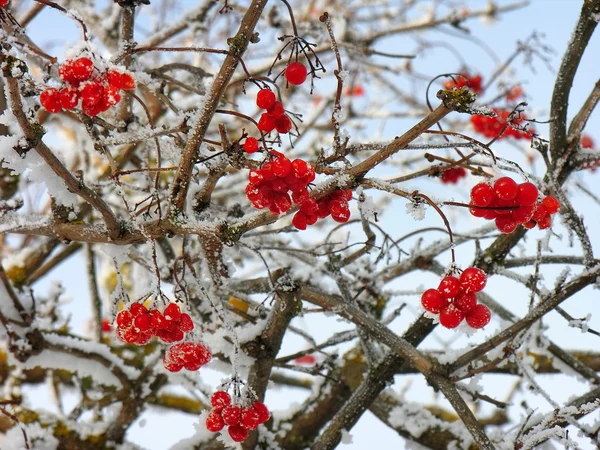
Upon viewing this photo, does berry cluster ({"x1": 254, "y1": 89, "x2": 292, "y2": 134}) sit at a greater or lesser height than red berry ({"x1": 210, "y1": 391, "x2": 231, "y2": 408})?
greater

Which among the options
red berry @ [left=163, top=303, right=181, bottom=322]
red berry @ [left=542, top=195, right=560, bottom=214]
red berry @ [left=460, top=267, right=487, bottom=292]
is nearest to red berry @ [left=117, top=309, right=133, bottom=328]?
red berry @ [left=163, top=303, right=181, bottom=322]

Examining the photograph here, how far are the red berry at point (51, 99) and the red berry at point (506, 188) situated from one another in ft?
4.09

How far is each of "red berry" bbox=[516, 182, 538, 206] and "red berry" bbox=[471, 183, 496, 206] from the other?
7cm

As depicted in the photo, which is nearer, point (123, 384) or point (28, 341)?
point (28, 341)

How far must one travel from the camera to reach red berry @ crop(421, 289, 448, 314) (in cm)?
161

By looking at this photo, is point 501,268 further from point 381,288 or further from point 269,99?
point 269,99

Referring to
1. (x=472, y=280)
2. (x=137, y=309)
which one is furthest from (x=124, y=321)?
(x=472, y=280)

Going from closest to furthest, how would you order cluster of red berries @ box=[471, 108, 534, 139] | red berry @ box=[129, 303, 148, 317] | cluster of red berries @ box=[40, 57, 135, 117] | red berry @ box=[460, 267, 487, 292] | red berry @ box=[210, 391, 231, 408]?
cluster of red berries @ box=[40, 57, 135, 117], red berry @ box=[460, 267, 487, 292], red berry @ box=[129, 303, 148, 317], red berry @ box=[210, 391, 231, 408], cluster of red berries @ box=[471, 108, 534, 139]

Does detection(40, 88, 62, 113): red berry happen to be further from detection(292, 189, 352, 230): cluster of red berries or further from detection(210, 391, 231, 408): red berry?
detection(210, 391, 231, 408): red berry

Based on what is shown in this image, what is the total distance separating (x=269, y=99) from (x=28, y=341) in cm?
218

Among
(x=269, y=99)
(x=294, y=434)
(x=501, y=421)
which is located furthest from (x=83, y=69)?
(x=501, y=421)

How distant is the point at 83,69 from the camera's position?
141 centimetres

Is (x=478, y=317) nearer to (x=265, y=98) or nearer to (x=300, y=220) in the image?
(x=300, y=220)

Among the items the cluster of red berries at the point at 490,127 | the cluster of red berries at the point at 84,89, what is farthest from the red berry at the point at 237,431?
the cluster of red berries at the point at 490,127
